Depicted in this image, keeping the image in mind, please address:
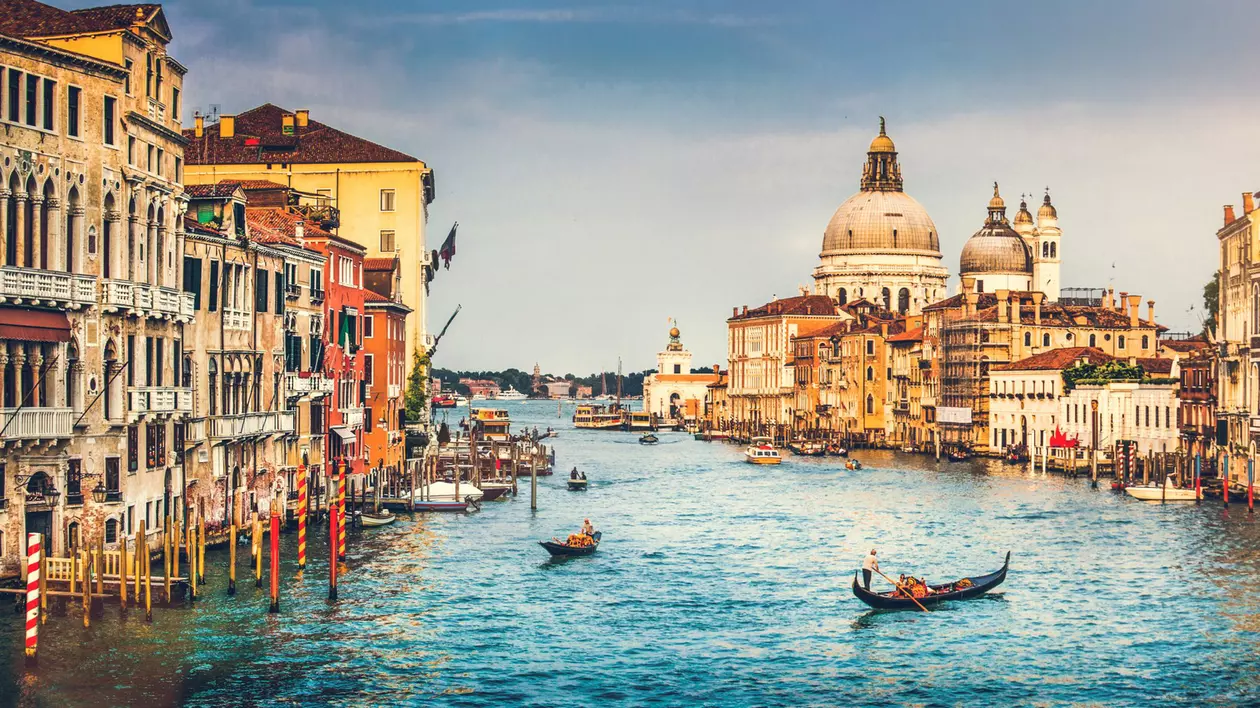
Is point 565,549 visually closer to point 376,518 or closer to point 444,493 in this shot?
point 376,518

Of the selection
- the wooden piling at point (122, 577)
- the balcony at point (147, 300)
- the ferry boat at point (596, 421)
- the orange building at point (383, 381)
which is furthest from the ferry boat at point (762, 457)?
the ferry boat at point (596, 421)

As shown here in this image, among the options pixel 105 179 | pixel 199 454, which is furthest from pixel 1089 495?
pixel 105 179

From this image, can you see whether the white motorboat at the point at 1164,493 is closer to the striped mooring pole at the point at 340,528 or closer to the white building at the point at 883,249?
the striped mooring pole at the point at 340,528

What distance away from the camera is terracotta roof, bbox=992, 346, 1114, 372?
8525 centimetres

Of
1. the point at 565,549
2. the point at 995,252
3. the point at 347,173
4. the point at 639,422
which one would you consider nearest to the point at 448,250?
the point at 347,173

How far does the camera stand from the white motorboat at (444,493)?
54.6 m

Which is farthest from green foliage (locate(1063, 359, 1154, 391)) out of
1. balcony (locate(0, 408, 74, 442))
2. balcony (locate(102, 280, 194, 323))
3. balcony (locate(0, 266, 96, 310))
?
balcony (locate(0, 408, 74, 442))

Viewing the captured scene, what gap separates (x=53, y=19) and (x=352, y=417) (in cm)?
1992

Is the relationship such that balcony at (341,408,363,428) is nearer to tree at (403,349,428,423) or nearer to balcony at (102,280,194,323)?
tree at (403,349,428,423)

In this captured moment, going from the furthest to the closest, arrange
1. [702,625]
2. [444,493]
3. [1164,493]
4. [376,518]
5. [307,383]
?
1. [1164,493]
2. [444,493]
3. [376,518]
4. [307,383]
5. [702,625]

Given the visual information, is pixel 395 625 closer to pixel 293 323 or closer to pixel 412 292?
pixel 293 323

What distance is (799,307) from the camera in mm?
137125

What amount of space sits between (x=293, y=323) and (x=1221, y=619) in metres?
22.4

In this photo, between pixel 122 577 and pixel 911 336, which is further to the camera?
pixel 911 336
